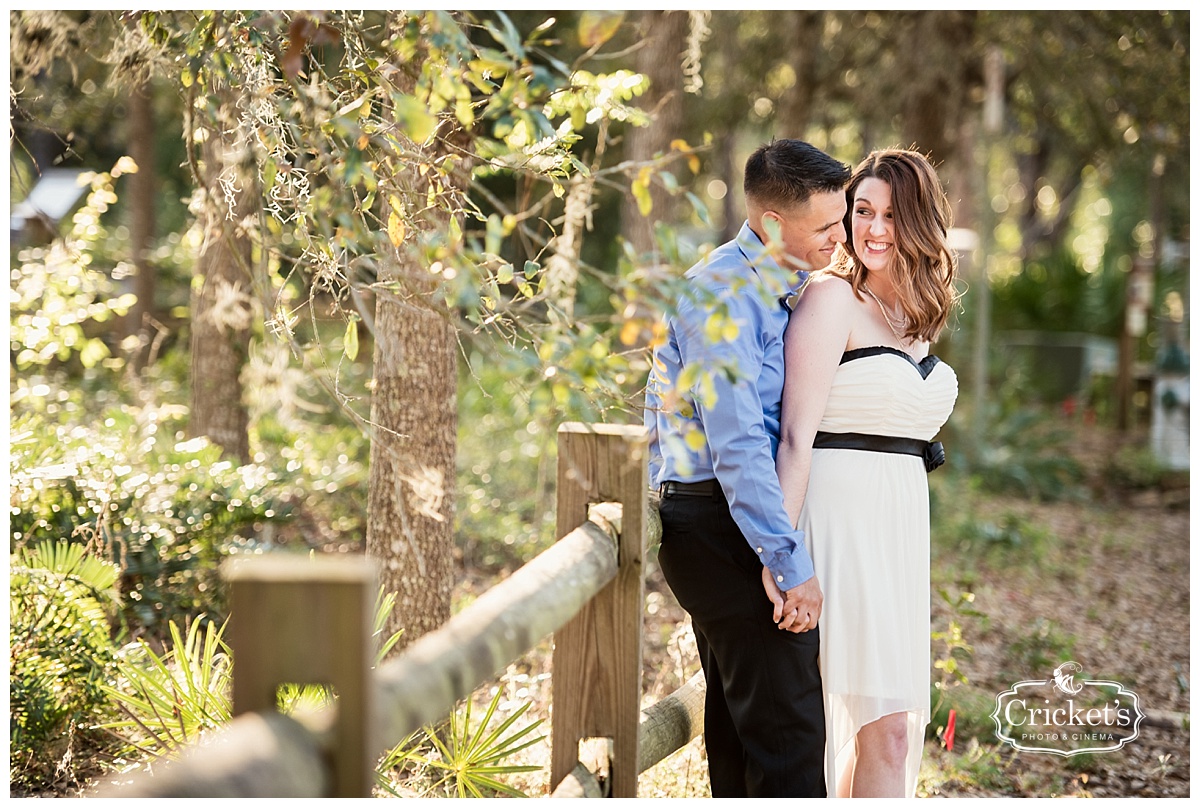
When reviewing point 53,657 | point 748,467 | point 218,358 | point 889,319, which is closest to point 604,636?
point 748,467

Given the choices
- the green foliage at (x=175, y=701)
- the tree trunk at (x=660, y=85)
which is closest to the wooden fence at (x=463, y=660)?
the green foliage at (x=175, y=701)

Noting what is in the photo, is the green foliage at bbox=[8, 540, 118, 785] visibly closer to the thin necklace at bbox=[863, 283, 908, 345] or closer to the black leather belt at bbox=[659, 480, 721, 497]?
the black leather belt at bbox=[659, 480, 721, 497]

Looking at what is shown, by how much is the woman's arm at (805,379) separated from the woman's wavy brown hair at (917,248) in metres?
0.16

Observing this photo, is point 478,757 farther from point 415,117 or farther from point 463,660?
point 415,117

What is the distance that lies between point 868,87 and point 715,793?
10.3 m

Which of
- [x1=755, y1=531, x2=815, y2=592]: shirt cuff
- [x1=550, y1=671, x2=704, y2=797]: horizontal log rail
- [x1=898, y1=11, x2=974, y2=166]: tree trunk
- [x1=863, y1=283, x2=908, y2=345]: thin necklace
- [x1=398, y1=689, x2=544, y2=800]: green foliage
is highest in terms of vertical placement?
[x1=898, y1=11, x2=974, y2=166]: tree trunk

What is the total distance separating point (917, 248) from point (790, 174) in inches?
16.2

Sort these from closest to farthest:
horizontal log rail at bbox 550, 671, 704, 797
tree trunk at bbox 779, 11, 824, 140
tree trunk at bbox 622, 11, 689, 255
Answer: horizontal log rail at bbox 550, 671, 704, 797 < tree trunk at bbox 622, 11, 689, 255 < tree trunk at bbox 779, 11, 824, 140

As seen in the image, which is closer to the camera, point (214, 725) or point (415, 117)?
point (415, 117)

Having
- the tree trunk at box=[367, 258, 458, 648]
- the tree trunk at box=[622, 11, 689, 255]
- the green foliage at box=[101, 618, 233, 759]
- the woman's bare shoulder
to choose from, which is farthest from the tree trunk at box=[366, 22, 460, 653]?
the tree trunk at box=[622, 11, 689, 255]

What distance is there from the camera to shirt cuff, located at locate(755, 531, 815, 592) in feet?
8.28

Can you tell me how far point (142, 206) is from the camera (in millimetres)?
9516

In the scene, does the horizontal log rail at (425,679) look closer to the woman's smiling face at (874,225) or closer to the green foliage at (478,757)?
the green foliage at (478,757)

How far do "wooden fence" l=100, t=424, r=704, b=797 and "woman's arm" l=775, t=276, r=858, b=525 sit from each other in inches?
14.5
